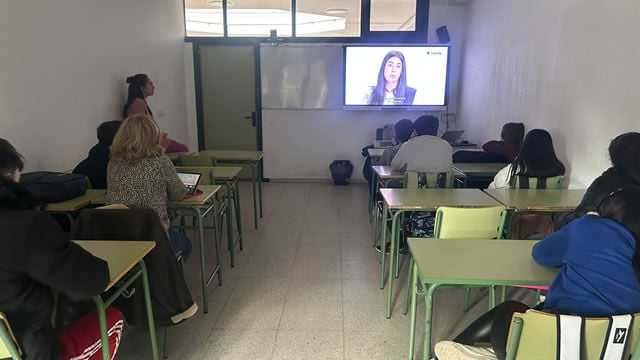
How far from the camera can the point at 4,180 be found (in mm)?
1327

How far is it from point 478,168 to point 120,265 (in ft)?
10.4

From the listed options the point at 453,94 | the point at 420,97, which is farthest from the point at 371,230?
the point at 453,94

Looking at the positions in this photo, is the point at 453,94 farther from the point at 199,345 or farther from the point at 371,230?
the point at 199,345

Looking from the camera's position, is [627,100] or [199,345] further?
[627,100]

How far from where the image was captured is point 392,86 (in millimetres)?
6207

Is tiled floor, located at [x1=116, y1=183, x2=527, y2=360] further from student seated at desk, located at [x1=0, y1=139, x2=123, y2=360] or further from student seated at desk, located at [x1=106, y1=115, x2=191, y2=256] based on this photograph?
student seated at desk, located at [x1=0, y1=139, x2=123, y2=360]

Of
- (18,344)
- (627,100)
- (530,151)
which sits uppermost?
(627,100)

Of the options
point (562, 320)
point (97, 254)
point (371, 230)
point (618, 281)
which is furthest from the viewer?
point (371, 230)

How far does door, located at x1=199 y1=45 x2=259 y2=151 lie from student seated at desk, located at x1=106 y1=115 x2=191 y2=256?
413 cm

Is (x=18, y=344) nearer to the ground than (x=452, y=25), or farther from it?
nearer to the ground

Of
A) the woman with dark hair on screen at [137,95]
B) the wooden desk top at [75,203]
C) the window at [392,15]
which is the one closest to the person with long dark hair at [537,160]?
the wooden desk top at [75,203]

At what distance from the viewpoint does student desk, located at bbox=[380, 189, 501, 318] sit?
2.62 meters

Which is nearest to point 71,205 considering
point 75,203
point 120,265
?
point 75,203

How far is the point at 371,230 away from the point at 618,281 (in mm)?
2971
